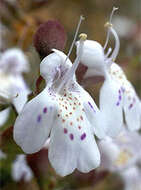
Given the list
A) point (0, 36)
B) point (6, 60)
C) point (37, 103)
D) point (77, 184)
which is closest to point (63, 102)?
point (37, 103)

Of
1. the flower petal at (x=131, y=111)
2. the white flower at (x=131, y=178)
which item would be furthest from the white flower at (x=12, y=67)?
the flower petal at (x=131, y=111)

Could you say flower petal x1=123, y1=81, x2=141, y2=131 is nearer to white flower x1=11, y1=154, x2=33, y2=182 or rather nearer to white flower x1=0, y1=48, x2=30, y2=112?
white flower x1=11, y1=154, x2=33, y2=182

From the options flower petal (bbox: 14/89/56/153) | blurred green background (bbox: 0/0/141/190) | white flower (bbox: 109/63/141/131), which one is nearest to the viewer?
flower petal (bbox: 14/89/56/153)

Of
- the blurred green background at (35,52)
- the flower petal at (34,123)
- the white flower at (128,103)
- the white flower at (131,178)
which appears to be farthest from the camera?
the white flower at (131,178)

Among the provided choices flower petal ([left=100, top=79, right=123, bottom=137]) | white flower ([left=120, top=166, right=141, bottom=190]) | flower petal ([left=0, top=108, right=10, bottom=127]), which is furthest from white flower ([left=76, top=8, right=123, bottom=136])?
white flower ([left=120, top=166, right=141, bottom=190])

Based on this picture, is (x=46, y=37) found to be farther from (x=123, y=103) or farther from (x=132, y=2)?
(x=132, y=2)

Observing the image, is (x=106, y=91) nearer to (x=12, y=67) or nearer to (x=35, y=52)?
(x=35, y=52)

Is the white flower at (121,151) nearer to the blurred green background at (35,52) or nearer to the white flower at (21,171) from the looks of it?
the blurred green background at (35,52)

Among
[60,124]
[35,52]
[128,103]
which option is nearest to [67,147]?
[60,124]
